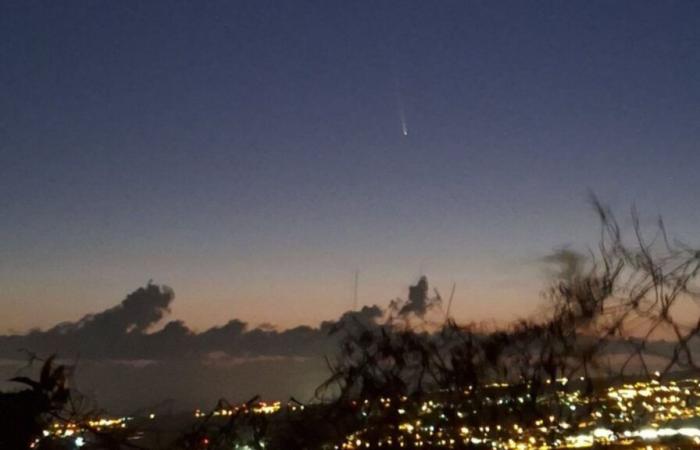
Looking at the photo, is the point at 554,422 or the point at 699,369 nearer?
the point at 699,369

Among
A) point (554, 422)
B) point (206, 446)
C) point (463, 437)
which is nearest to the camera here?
point (206, 446)

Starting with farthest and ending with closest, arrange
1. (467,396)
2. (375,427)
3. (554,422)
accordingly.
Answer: (467,396) → (554,422) → (375,427)

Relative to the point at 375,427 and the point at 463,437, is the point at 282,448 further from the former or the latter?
the point at 463,437

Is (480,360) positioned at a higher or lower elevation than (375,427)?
higher

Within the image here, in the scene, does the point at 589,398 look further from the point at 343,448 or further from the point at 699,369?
the point at 343,448

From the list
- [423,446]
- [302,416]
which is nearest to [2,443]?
[302,416]

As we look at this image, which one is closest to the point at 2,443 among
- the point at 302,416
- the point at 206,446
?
the point at 206,446

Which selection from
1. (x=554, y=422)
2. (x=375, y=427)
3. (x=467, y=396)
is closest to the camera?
(x=375, y=427)

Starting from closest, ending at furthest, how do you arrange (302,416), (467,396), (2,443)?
(2,443) < (302,416) < (467,396)

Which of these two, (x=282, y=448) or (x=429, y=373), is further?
(x=429, y=373)
